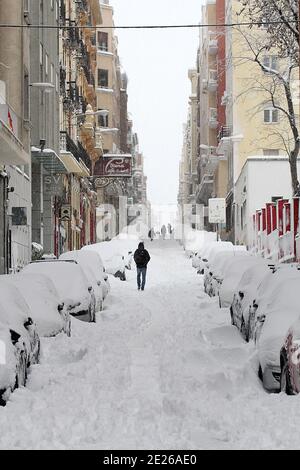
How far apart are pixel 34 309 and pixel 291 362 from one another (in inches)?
198

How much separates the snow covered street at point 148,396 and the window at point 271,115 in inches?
1621

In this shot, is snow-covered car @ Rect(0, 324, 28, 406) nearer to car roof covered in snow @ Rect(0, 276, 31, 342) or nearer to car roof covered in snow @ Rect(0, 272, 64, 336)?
car roof covered in snow @ Rect(0, 276, 31, 342)

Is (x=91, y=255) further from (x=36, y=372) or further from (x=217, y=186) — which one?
(x=217, y=186)

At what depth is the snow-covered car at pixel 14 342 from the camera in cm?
815

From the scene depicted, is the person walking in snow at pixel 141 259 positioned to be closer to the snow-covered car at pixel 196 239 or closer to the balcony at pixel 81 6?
the snow-covered car at pixel 196 239

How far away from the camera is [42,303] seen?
12.5 meters

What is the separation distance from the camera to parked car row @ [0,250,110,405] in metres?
8.52

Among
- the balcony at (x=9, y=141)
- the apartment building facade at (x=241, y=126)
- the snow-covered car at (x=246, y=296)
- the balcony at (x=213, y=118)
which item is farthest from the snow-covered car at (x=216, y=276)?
the balcony at (x=213, y=118)

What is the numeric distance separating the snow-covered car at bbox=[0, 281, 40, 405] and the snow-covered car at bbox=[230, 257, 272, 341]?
12.6ft

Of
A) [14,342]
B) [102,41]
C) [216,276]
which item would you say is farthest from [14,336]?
[102,41]

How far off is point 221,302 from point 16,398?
11.4m

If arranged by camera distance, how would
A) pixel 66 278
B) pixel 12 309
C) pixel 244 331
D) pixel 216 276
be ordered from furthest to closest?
pixel 216 276 < pixel 66 278 < pixel 244 331 < pixel 12 309

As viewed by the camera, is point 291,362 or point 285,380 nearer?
point 291,362

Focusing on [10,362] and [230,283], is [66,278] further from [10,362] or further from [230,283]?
[10,362]
